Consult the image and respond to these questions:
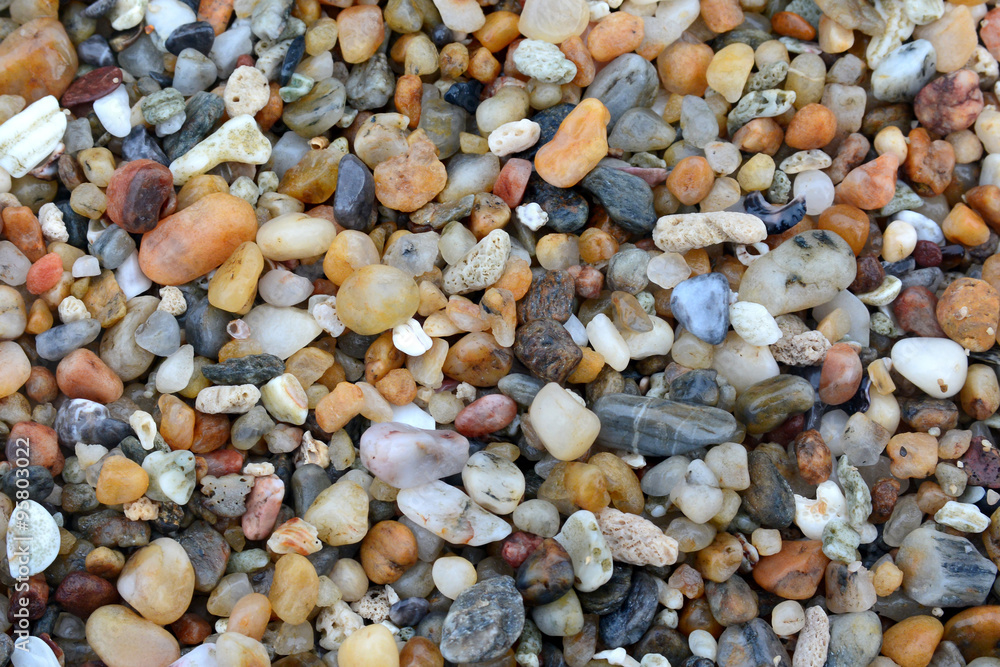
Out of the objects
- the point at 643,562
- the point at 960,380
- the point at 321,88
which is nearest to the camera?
the point at 643,562

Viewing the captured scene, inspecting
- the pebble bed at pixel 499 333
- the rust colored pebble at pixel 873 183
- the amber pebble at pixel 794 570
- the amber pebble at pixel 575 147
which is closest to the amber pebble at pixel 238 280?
the pebble bed at pixel 499 333

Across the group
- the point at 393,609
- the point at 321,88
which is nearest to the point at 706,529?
the point at 393,609

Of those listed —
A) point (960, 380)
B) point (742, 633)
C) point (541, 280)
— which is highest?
point (541, 280)

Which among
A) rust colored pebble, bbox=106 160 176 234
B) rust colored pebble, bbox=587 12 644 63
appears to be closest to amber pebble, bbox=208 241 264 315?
rust colored pebble, bbox=106 160 176 234

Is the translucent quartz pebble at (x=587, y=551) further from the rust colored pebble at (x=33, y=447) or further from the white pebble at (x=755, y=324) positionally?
the rust colored pebble at (x=33, y=447)

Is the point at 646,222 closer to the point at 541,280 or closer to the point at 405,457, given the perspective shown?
the point at 541,280

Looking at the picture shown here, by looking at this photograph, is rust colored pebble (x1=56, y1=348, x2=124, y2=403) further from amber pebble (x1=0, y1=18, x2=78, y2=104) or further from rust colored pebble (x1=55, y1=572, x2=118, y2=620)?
amber pebble (x1=0, y1=18, x2=78, y2=104)

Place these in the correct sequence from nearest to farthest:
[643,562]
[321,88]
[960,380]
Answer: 1. [643,562]
2. [960,380]
3. [321,88]
